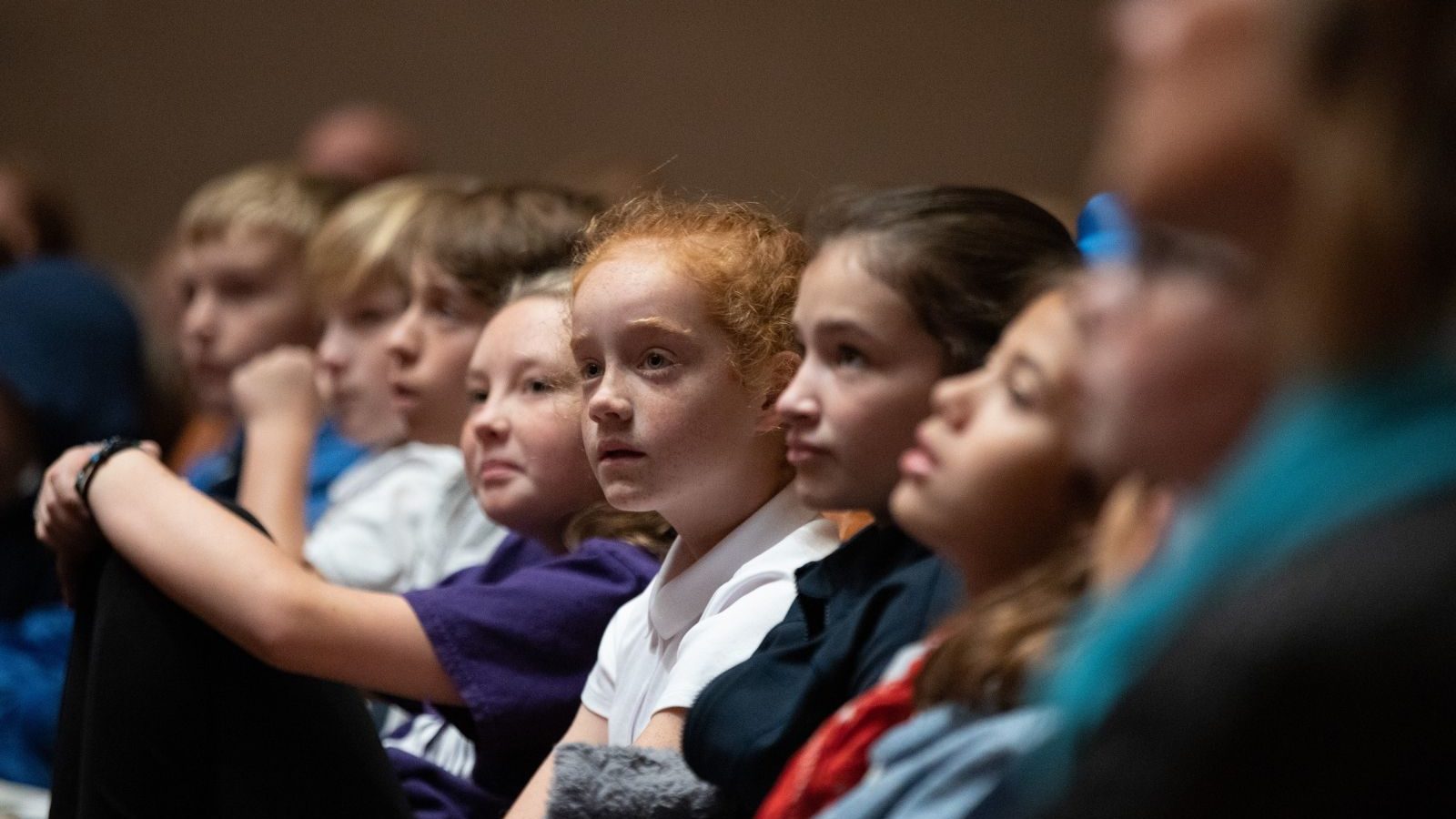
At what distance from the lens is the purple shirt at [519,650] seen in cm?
171

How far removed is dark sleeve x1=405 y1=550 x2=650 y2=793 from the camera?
1.71 m

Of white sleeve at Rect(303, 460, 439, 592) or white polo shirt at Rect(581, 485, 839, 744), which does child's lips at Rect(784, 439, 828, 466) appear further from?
white sleeve at Rect(303, 460, 439, 592)

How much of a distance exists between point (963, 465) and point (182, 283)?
2300 millimetres

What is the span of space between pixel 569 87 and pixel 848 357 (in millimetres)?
4006

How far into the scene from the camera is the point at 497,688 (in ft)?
5.63

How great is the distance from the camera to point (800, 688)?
125cm

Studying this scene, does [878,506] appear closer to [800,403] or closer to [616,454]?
[800,403]

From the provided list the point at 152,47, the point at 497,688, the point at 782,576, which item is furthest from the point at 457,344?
the point at 152,47

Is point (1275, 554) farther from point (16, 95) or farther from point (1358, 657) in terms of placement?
point (16, 95)

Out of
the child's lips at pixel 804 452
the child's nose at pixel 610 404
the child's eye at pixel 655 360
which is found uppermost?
the child's lips at pixel 804 452

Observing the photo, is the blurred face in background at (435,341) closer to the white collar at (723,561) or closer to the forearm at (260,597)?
the forearm at (260,597)

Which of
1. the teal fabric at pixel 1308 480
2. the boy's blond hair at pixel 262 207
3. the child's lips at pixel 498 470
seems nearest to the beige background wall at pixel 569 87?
the boy's blond hair at pixel 262 207

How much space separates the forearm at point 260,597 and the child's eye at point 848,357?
2.07ft

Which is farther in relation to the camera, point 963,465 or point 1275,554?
point 963,465
